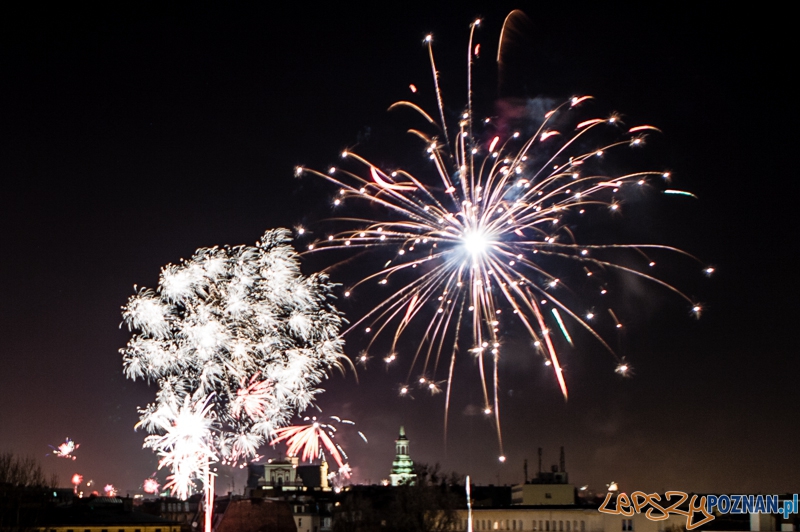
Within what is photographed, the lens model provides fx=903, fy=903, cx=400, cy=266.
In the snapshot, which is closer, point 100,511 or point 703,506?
point 703,506

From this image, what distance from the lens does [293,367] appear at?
43438 millimetres

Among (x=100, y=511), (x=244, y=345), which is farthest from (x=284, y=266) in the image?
(x=100, y=511)

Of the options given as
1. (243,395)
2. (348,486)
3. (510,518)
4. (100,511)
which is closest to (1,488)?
(100,511)

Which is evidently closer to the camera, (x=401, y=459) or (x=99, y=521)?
(x=99, y=521)

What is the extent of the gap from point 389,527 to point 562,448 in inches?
2938

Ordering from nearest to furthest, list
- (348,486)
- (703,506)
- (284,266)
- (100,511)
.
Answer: (284,266) → (703,506) → (100,511) → (348,486)

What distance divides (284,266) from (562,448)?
386 feet

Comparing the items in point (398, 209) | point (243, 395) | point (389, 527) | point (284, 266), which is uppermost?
point (398, 209)

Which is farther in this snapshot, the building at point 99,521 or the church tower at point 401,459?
the church tower at point 401,459

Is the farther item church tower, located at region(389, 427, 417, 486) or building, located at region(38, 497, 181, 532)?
church tower, located at region(389, 427, 417, 486)

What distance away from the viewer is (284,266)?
42.7m

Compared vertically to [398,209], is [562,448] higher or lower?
lower

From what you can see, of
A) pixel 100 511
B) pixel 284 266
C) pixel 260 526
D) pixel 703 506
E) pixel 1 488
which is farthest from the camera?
pixel 260 526

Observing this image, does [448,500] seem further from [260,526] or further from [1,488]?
[1,488]
